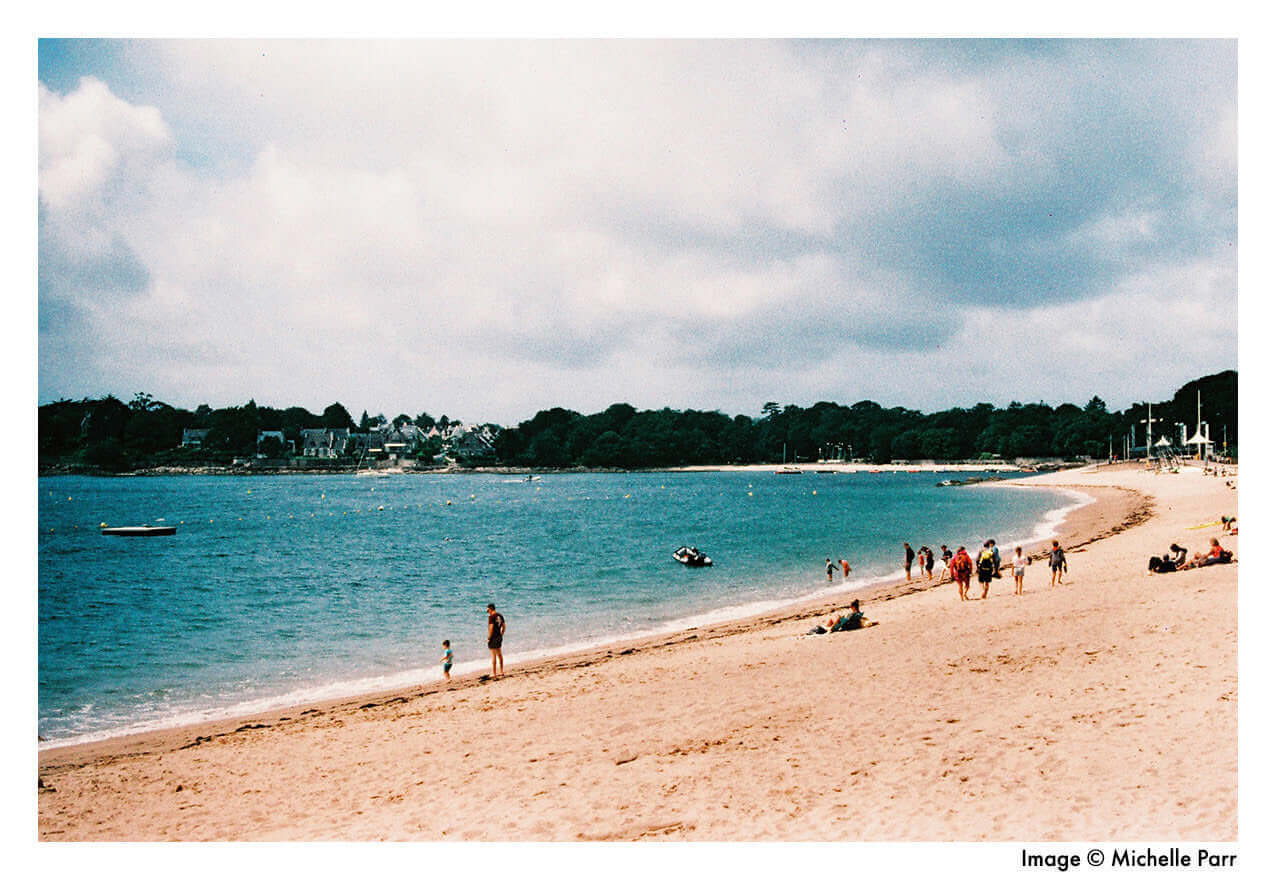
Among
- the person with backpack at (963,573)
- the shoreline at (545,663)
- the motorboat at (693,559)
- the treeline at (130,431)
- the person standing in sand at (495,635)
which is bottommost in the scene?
the motorboat at (693,559)

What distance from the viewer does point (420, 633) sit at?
A: 863 inches

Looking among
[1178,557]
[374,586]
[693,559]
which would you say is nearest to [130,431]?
[374,586]

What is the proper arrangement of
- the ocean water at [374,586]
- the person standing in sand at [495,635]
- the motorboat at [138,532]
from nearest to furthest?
1. the person standing in sand at [495,635]
2. the ocean water at [374,586]
3. the motorboat at [138,532]

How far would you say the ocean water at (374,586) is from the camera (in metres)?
17.1

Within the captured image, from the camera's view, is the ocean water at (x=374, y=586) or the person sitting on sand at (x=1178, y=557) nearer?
the ocean water at (x=374, y=586)

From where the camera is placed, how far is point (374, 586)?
31.4m

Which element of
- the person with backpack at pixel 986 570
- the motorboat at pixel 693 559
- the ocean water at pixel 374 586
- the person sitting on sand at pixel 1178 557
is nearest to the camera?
the ocean water at pixel 374 586

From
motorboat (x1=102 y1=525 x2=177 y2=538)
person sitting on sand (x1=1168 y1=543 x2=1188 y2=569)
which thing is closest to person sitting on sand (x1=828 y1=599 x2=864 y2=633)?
person sitting on sand (x1=1168 y1=543 x2=1188 y2=569)

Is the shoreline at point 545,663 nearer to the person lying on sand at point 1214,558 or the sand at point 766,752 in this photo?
the sand at point 766,752

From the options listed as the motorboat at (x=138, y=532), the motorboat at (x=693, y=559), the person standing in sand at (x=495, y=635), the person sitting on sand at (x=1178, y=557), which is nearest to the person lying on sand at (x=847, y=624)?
the person standing in sand at (x=495, y=635)

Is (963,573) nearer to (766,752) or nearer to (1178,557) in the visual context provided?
(1178,557)

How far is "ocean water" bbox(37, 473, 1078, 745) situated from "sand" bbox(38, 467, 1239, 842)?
4.09 metres

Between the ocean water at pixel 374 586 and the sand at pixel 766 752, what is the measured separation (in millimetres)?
4091
